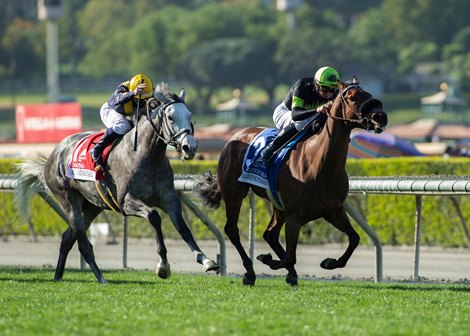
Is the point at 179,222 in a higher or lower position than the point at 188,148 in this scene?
lower

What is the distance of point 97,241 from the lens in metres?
19.1

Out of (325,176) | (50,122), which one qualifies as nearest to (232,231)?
(325,176)

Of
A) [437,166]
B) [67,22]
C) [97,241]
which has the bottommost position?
[97,241]

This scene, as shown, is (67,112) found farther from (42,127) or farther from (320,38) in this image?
(320,38)

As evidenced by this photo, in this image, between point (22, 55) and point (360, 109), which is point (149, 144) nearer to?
point (360, 109)

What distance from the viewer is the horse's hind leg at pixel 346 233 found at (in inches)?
417

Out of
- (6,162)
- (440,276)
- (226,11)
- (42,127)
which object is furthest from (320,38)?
(440,276)

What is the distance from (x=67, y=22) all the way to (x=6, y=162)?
118m

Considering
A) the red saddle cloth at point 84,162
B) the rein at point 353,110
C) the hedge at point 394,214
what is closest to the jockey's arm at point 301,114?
the rein at point 353,110

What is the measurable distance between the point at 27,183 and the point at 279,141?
2.84 metres

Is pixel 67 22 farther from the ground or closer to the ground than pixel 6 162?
farther from the ground

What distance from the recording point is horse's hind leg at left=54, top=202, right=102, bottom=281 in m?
11.7

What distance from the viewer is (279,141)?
1116 cm

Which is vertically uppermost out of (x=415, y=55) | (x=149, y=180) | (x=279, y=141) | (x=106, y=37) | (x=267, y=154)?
(x=106, y=37)
